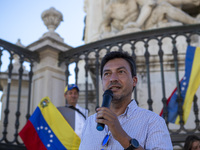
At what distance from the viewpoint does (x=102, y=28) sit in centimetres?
875

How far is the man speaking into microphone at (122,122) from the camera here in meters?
1.42

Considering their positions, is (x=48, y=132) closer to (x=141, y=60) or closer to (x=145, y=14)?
(x=141, y=60)

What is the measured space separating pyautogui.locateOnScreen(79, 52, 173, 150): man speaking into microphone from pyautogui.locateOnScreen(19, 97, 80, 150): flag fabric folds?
250 cm

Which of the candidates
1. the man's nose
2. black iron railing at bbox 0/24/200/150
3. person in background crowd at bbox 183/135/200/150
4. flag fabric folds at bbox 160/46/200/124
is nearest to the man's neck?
the man's nose

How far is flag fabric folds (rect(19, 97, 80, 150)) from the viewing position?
425 centimetres

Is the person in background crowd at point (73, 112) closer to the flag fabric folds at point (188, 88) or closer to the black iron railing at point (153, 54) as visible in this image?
the black iron railing at point (153, 54)

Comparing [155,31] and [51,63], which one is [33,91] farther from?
[155,31]

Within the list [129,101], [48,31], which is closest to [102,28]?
[48,31]

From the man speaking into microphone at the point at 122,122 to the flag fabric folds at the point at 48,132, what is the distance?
250cm

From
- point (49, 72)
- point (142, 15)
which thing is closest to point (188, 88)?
point (49, 72)

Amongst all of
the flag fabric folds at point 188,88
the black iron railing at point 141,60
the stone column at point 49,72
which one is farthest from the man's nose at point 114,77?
the stone column at point 49,72

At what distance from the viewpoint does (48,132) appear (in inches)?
173

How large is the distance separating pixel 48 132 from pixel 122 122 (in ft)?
→ 9.61

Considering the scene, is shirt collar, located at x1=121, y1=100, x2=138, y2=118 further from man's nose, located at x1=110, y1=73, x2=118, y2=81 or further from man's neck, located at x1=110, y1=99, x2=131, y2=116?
man's nose, located at x1=110, y1=73, x2=118, y2=81
